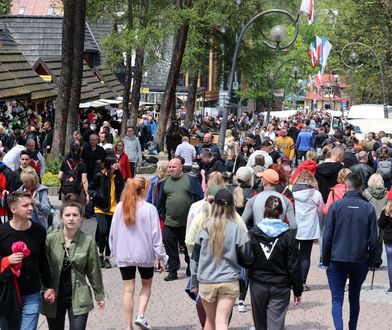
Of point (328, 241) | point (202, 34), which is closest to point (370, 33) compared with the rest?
point (202, 34)

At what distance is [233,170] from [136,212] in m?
10.5

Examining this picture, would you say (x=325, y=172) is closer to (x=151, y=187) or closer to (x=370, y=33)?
(x=151, y=187)

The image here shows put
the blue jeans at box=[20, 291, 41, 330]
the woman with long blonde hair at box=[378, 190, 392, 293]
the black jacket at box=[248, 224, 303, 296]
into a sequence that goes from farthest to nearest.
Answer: the woman with long blonde hair at box=[378, 190, 392, 293] → the black jacket at box=[248, 224, 303, 296] → the blue jeans at box=[20, 291, 41, 330]

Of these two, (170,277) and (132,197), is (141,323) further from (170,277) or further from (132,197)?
(170,277)

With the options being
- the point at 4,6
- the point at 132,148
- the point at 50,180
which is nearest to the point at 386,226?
the point at 132,148

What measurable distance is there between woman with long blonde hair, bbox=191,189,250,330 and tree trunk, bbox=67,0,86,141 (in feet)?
58.4

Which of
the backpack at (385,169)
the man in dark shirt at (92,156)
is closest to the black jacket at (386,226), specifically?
the man in dark shirt at (92,156)

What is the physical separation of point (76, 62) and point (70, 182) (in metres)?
11.3

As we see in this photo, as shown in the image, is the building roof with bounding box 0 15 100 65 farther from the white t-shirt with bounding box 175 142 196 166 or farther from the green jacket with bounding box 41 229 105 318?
the green jacket with bounding box 41 229 105 318

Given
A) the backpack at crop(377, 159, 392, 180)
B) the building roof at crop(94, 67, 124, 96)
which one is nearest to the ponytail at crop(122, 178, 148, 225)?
the backpack at crop(377, 159, 392, 180)

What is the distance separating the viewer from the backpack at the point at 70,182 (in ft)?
47.9

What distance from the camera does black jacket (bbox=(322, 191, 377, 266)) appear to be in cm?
866

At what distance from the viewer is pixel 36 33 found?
2012 inches

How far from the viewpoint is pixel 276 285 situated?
7434 millimetres
